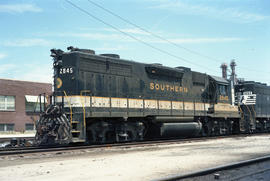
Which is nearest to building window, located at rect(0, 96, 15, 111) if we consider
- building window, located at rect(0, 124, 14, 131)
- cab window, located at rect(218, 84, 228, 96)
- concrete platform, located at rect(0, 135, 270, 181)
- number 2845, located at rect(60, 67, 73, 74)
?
building window, located at rect(0, 124, 14, 131)

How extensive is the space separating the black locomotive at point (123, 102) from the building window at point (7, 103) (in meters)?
24.4

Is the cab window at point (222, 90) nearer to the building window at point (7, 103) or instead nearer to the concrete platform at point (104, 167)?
the concrete platform at point (104, 167)

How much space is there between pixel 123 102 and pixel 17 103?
2629cm

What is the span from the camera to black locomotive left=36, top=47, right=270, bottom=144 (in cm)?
1256

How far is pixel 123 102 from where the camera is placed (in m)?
14.7

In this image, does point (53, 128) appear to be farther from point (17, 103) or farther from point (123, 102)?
point (17, 103)

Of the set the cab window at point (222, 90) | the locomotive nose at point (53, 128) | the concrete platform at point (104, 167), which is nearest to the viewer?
the concrete platform at point (104, 167)

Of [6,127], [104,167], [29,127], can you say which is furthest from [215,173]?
[29,127]

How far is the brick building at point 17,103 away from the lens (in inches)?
1417

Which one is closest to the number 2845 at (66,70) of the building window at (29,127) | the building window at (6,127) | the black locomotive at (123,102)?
the black locomotive at (123,102)

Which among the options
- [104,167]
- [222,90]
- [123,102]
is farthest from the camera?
[222,90]

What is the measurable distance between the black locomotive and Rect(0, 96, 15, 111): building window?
24385 mm

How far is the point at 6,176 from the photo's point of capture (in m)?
6.56

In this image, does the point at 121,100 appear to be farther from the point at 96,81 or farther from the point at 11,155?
the point at 11,155
